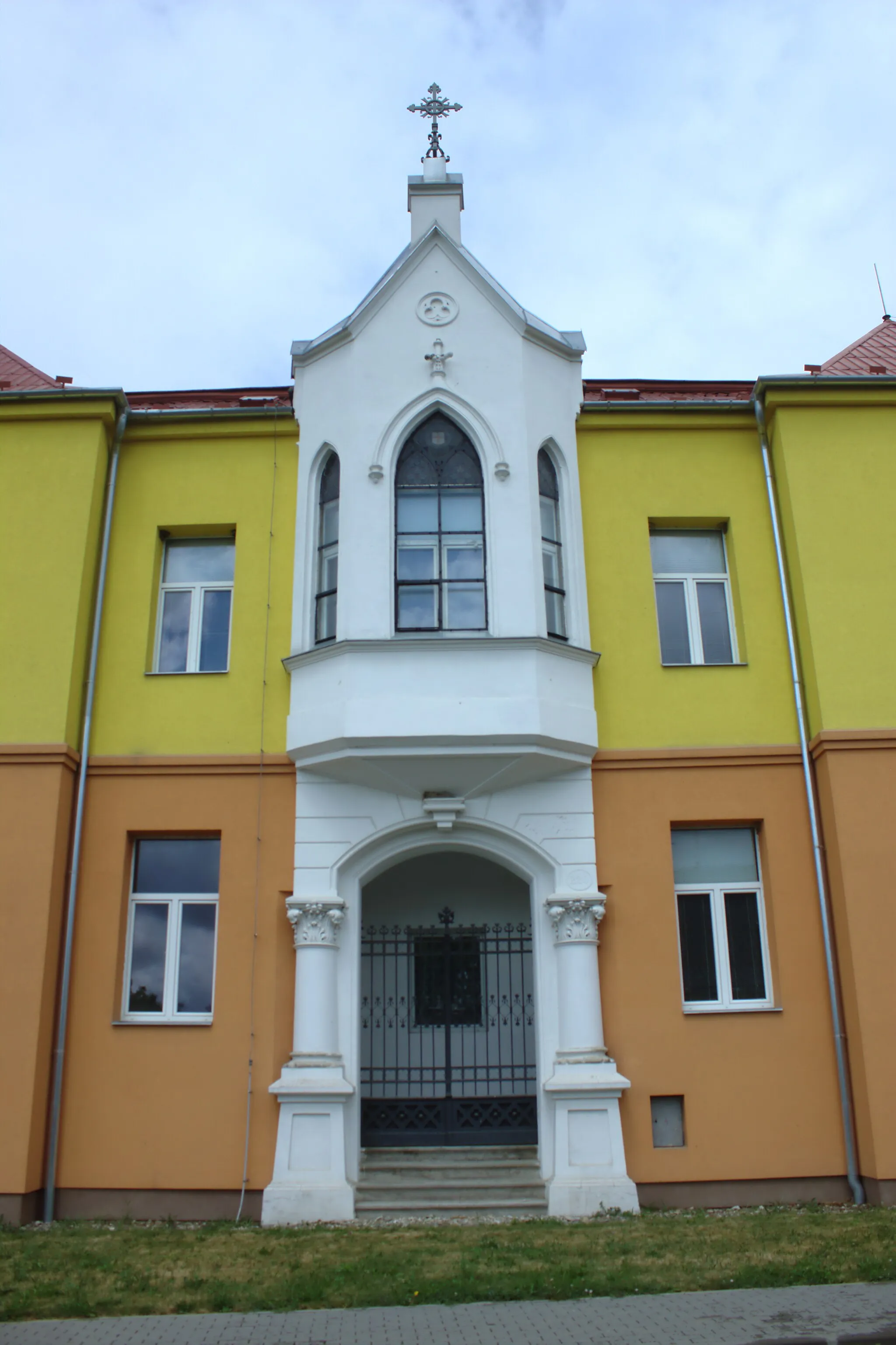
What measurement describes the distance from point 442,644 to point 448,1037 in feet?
13.4

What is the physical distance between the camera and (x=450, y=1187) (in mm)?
9633

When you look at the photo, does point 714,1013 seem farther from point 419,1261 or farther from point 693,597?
point 693,597

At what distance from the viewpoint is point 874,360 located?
12680 millimetres

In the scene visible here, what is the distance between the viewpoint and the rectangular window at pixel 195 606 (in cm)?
1139

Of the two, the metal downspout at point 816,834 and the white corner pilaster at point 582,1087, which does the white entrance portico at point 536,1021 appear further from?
the metal downspout at point 816,834

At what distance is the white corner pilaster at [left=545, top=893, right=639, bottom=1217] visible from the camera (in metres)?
9.25

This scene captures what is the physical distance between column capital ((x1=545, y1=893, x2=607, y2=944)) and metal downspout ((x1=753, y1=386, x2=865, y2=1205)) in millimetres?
2082

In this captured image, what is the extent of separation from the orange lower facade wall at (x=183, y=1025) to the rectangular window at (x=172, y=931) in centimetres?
15

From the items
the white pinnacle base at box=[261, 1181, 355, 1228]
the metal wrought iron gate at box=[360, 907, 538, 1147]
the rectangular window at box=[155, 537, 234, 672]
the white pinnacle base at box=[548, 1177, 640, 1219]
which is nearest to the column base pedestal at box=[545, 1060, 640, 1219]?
the white pinnacle base at box=[548, 1177, 640, 1219]

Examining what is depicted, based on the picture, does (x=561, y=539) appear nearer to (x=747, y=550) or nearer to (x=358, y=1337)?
(x=747, y=550)

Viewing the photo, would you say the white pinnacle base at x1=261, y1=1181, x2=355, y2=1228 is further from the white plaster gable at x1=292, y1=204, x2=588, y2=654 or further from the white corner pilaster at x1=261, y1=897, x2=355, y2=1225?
the white plaster gable at x1=292, y1=204, x2=588, y2=654

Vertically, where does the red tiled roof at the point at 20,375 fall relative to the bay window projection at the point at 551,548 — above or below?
above

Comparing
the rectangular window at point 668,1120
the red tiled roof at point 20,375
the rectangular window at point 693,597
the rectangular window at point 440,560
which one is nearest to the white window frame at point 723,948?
the rectangular window at point 668,1120

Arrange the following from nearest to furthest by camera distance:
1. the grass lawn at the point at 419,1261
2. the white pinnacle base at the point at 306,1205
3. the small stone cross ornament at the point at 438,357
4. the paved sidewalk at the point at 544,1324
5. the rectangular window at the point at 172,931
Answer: the paved sidewalk at the point at 544,1324 → the grass lawn at the point at 419,1261 → the white pinnacle base at the point at 306,1205 → the rectangular window at the point at 172,931 → the small stone cross ornament at the point at 438,357
